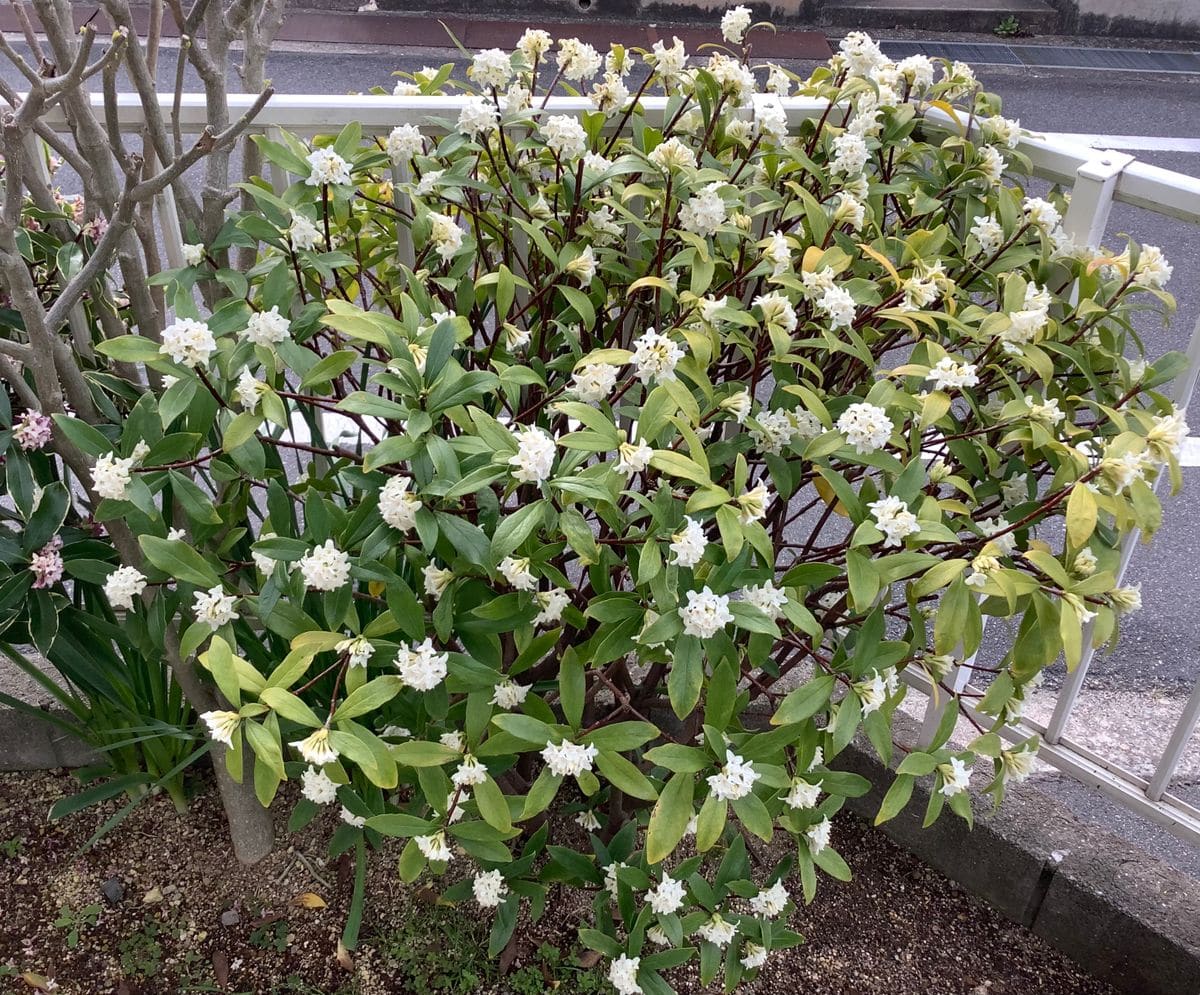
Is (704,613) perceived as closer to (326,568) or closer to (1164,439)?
(326,568)

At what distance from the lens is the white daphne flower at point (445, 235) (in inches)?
65.1

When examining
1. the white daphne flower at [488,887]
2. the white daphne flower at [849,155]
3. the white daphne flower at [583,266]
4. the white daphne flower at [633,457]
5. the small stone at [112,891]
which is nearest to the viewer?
the white daphne flower at [633,457]

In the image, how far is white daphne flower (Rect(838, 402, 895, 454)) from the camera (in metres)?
1.36

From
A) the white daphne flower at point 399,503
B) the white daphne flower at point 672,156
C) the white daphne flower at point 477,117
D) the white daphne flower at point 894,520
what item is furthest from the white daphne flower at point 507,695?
the white daphne flower at point 477,117

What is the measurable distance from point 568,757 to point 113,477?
0.68 m

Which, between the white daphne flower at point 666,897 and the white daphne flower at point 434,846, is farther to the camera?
the white daphne flower at point 666,897

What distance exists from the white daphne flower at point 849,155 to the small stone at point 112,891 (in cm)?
190

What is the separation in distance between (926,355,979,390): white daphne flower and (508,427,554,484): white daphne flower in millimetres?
575

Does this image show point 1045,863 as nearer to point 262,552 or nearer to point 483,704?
point 483,704

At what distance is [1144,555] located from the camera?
138 inches

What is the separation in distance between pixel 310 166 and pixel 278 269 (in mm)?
199

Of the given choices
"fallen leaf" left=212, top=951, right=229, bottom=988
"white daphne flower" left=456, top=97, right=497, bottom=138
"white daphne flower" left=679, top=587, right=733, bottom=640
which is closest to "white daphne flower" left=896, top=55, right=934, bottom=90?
"white daphne flower" left=456, top=97, right=497, bottom=138

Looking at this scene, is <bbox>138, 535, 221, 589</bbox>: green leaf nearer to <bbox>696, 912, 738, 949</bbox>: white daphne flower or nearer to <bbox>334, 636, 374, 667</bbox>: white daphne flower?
<bbox>334, 636, 374, 667</bbox>: white daphne flower

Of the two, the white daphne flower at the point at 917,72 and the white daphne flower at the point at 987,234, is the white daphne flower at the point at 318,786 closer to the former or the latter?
the white daphne flower at the point at 987,234
